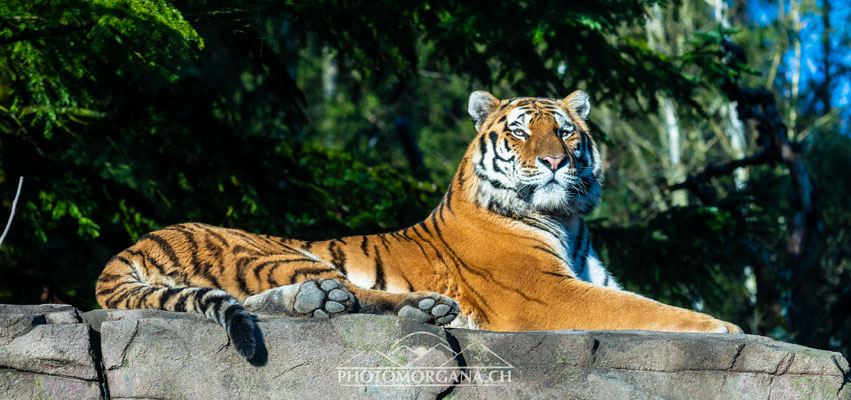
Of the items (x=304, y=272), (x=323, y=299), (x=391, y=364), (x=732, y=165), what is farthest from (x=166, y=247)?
(x=732, y=165)

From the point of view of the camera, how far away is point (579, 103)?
17.7 feet

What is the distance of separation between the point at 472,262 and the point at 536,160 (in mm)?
699

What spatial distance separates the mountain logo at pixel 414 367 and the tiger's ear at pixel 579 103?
7.41ft

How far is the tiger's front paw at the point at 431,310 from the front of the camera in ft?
12.5

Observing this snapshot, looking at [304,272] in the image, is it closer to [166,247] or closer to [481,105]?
[166,247]

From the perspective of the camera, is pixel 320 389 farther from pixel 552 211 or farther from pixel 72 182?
pixel 72 182

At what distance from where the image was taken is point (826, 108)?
21016mm

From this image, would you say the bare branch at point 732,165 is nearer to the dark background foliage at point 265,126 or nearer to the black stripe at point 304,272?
the dark background foliage at point 265,126

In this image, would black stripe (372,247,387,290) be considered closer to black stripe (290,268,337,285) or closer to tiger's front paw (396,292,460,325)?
black stripe (290,268,337,285)

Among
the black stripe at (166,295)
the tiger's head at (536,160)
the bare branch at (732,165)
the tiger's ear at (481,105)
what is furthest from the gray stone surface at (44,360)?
the bare branch at (732,165)

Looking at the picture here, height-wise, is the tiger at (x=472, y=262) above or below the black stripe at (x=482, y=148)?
below

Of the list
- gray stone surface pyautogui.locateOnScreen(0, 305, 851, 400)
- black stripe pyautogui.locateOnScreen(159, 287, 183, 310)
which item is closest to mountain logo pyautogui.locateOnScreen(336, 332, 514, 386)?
gray stone surface pyautogui.locateOnScreen(0, 305, 851, 400)

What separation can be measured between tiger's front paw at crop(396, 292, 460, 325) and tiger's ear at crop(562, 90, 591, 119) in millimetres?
2047

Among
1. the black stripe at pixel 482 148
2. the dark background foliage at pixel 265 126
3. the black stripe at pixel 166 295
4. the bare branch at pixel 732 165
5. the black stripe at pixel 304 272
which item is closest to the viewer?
the black stripe at pixel 166 295
